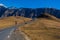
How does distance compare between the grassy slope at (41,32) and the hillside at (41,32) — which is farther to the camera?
the grassy slope at (41,32)

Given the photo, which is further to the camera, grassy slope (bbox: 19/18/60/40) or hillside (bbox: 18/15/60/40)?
grassy slope (bbox: 19/18/60/40)
